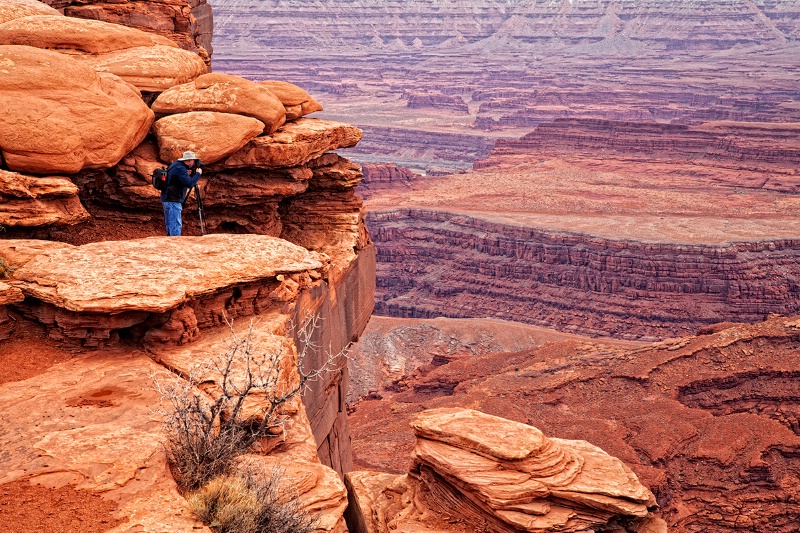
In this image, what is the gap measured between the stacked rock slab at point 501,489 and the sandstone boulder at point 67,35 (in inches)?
486

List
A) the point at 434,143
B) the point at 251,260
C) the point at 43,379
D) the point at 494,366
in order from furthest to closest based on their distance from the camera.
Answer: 1. the point at 434,143
2. the point at 494,366
3. the point at 251,260
4. the point at 43,379

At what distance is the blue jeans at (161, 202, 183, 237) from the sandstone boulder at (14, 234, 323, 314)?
2.00 meters

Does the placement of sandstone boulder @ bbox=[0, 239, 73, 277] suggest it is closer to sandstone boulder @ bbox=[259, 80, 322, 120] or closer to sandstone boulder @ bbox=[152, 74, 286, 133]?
sandstone boulder @ bbox=[152, 74, 286, 133]

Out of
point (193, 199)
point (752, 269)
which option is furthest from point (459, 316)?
point (193, 199)

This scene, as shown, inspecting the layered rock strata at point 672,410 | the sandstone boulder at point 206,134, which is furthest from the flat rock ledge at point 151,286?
the layered rock strata at point 672,410

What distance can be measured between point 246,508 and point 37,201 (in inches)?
347

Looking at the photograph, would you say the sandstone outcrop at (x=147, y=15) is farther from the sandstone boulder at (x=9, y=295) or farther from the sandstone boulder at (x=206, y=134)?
the sandstone boulder at (x=9, y=295)

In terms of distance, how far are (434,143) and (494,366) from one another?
5014 inches

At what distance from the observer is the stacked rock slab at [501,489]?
504 inches

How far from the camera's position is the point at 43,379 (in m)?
13.2

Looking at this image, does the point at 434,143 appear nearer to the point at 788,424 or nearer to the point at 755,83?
the point at 755,83

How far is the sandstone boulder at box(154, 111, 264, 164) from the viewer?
62.8 feet

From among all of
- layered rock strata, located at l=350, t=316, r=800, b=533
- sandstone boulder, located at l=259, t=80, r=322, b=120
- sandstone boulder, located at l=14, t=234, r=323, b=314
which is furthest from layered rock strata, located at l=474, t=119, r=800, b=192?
sandstone boulder, located at l=14, t=234, r=323, b=314

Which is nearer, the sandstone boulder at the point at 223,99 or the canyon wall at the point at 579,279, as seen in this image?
the sandstone boulder at the point at 223,99
